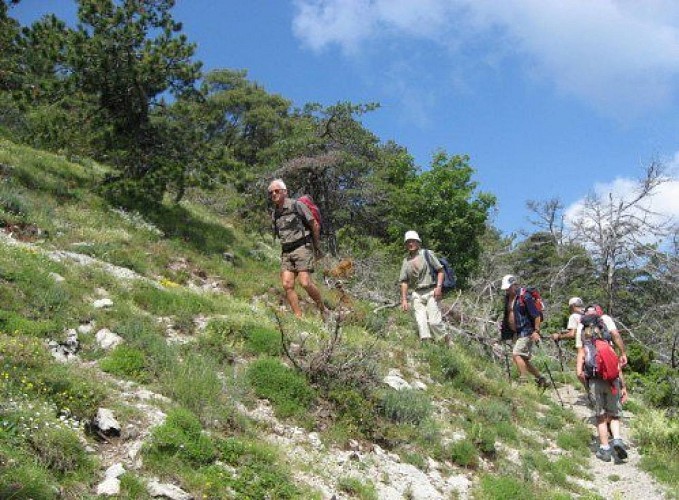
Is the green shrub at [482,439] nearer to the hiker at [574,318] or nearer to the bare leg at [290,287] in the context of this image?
the bare leg at [290,287]

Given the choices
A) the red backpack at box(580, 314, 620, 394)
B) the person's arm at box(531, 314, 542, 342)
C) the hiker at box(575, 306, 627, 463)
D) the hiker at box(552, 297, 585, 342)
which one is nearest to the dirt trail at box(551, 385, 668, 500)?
the hiker at box(575, 306, 627, 463)

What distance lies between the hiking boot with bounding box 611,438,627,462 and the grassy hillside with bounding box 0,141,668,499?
Result: 0.39m

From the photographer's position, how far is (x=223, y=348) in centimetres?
769

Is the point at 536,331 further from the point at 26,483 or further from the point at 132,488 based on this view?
the point at 26,483

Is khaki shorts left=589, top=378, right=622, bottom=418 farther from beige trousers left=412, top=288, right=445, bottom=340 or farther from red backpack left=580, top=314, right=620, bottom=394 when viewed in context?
beige trousers left=412, top=288, right=445, bottom=340

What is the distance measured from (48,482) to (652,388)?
35.3ft

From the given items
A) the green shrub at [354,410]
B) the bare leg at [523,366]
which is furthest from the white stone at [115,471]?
the bare leg at [523,366]

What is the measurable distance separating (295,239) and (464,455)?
4132 millimetres

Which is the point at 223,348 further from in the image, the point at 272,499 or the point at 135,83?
the point at 135,83

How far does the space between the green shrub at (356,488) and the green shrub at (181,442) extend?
1216 mm

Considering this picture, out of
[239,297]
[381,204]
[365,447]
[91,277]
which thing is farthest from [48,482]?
[381,204]

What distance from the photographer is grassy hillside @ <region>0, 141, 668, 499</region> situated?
5.11 metres

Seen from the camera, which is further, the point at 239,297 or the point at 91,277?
the point at 239,297

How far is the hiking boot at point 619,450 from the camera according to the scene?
8211mm
